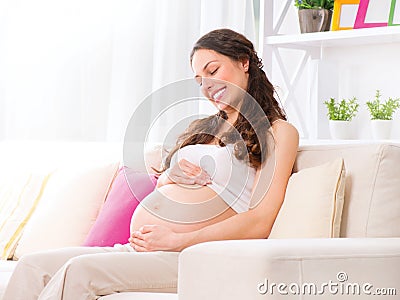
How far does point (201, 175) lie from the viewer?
2264 millimetres

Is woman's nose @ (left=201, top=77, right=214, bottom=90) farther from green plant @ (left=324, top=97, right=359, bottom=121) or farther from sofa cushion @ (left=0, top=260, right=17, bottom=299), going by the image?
green plant @ (left=324, top=97, right=359, bottom=121)

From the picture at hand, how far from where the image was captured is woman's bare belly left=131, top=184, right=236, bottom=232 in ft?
7.14

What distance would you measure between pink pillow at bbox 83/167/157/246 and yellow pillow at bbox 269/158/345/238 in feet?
1.91

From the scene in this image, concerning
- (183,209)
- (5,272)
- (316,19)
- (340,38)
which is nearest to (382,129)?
(340,38)

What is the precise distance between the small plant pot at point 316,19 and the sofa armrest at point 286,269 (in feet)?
5.38

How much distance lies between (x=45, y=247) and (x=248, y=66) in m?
0.90

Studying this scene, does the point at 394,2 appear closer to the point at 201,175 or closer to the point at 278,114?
the point at 278,114

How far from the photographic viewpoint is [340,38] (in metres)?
3.12

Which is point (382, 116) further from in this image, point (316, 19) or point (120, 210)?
point (120, 210)

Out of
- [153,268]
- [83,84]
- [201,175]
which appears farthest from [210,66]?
[83,84]

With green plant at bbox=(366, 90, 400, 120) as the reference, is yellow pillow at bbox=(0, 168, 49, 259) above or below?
below

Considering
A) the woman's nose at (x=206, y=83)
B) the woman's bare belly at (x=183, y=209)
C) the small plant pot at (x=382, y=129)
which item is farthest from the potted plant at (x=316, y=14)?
the woman's bare belly at (x=183, y=209)

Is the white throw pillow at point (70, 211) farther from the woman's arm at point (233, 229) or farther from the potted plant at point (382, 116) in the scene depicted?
the potted plant at point (382, 116)

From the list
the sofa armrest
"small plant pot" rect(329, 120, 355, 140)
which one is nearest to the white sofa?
the sofa armrest
